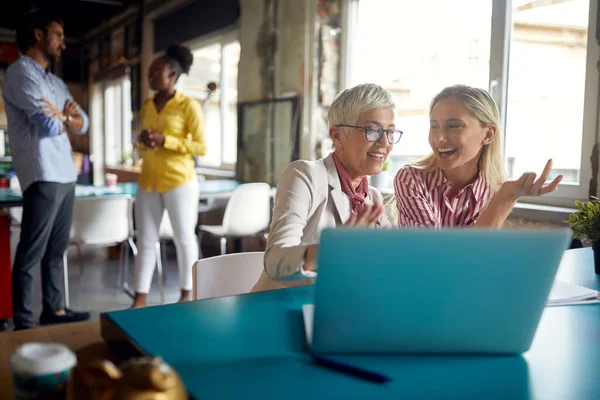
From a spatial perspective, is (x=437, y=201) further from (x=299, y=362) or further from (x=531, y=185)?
(x=299, y=362)

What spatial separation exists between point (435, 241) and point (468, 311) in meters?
0.14

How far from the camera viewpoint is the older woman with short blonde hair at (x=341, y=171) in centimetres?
146

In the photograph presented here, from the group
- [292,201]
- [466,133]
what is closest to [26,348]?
[292,201]

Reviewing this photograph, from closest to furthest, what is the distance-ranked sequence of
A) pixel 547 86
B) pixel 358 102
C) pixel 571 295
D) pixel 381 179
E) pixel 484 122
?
1. pixel 571 295
2. pixel 358 102
3. pixel 484 122
4. pixel 547 86
5. pixel 381 179

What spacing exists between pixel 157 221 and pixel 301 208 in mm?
1979

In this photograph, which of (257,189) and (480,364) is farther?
(257,189)

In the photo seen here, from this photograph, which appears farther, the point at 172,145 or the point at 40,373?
the point at 172,145

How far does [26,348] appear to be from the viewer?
608mm

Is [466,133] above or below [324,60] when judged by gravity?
below

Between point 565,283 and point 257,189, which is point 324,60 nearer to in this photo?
point 257,189

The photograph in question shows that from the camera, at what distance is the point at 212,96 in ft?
20.7

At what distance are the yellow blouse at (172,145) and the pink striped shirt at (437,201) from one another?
1.67m

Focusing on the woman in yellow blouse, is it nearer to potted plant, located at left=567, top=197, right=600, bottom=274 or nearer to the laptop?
potted plant, located at left=567, top=197, right=600, bottom=274


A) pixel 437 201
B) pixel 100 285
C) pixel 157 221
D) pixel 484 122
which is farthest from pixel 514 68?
pixel 100 285
